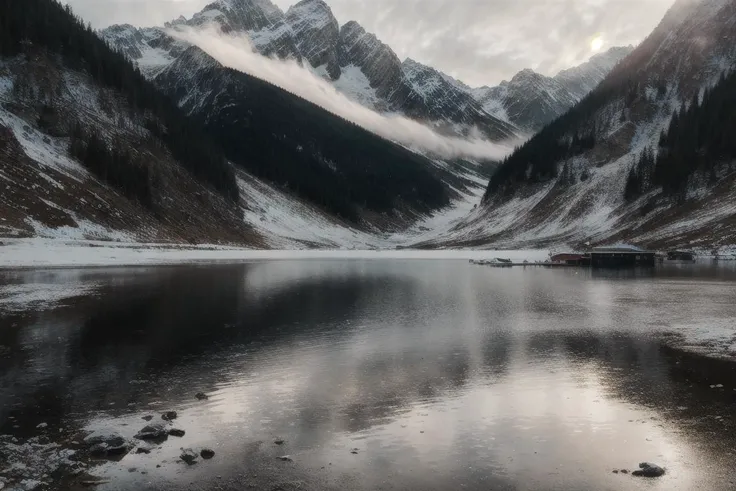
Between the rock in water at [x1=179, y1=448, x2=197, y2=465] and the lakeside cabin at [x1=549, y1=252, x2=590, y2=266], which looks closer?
the rock in water at [x1=179, y1=448, x2=197, y2=465]

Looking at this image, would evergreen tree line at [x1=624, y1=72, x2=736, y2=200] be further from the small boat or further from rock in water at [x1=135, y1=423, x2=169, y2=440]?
rock in water at [x1=135, y1=423, x2=169, y2=440]

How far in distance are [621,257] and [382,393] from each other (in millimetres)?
103540

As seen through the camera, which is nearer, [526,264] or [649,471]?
[649,471]

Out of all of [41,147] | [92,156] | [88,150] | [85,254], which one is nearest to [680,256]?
[85,254]

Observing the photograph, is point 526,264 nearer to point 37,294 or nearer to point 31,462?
point 37,294

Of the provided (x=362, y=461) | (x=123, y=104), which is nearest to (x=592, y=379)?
(x=362, y=461)

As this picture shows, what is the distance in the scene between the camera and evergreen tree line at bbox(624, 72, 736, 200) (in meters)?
159

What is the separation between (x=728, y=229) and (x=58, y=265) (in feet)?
431

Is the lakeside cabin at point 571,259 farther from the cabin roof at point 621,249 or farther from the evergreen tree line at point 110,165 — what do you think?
the evergreen tree line at point 110,165

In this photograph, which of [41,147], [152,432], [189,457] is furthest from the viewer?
[41,147]

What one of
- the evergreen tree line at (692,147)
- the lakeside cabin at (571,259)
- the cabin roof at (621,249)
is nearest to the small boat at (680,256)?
the cabin roof at (621,249)

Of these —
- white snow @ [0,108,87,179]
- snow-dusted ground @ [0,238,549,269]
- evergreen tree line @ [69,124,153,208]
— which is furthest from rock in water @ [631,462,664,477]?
evergreen tree line @ [69,124,153,208]

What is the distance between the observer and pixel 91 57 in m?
170

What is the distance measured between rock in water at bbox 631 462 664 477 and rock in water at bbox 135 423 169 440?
42.1 ft
